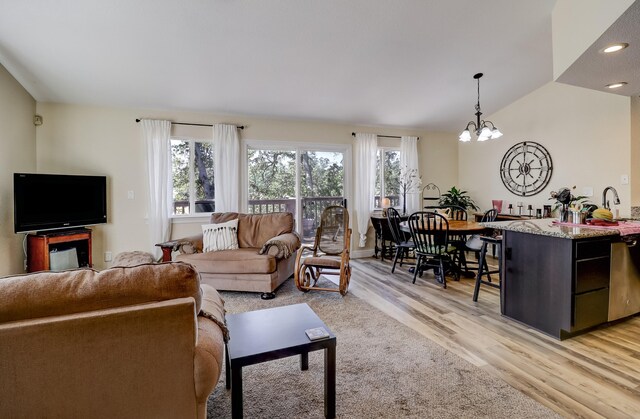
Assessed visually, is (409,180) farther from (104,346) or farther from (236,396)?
(104,346)

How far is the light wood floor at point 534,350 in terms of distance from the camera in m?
1.78

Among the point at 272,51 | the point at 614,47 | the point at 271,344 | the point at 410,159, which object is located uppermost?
the point at 272,51

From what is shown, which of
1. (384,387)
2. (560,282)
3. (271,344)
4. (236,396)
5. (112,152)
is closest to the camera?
(236,396)

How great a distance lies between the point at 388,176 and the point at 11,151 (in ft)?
17.4

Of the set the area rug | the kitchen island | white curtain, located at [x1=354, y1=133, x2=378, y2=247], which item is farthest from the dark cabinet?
white curtain, located at [x1=354, y1=133, x2=378, y2=247]

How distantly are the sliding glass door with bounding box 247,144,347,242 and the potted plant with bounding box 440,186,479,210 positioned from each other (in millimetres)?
2007

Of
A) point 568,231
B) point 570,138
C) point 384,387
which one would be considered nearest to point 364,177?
point 570,138

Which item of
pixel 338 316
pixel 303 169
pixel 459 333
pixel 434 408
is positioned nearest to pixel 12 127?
pixel 303 169

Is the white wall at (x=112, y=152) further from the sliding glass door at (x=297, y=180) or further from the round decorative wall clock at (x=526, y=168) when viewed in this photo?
the round decorative wall clock at (x=526, y=168)

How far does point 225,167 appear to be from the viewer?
188 inches

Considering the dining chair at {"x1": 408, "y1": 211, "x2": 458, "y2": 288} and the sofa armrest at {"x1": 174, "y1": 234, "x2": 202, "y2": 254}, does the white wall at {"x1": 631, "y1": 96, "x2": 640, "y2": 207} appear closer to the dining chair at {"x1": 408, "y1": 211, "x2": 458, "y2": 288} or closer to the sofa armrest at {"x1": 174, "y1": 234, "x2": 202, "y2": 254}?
the dining chair at {"x1": 408, "y1": 211, "x2": 458, "y2": 288}

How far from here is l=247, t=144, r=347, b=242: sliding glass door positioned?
515cm

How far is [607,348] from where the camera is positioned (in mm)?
2334

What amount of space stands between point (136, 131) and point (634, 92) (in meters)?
6.08
